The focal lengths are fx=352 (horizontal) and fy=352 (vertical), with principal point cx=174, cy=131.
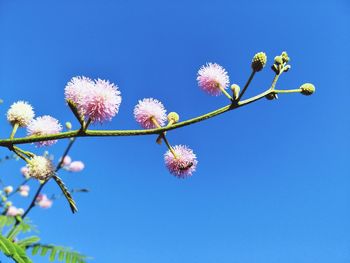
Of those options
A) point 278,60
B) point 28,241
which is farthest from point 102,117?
point 28,241

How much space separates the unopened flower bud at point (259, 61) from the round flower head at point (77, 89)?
0.82 meters

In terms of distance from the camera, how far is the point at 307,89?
6.64 feet

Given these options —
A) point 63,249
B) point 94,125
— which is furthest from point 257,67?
Result: point 63,249

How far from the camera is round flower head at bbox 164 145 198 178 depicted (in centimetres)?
198

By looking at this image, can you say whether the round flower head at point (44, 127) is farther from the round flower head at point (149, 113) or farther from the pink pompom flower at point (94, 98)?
the round flower head at point (149, 113)

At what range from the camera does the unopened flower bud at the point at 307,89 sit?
2.02 metres

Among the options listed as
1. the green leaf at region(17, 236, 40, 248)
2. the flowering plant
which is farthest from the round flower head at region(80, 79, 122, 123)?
the green leaf at region(17, 236, 40, 248)

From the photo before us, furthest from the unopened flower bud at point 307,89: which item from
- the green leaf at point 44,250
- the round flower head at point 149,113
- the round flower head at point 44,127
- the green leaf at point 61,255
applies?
the green leaf at point 44,250

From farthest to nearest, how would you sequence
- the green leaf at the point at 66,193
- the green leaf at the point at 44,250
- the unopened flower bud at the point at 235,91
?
the green leaf at the point at 44,250 < the unopened flower bud at the point at 235,91 < the green leaf at the point at 66,193

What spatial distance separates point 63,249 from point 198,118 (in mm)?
3196

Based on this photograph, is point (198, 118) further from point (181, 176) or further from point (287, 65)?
point (287, 65)

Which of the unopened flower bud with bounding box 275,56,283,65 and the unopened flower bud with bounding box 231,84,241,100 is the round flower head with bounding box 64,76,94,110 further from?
the unopened flower bud with bounding box 275,56,283,65

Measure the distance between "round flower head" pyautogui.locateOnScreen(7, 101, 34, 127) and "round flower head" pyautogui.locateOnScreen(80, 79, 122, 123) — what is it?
40 cm

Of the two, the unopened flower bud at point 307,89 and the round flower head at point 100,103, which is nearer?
the round flower head at point 100,103
